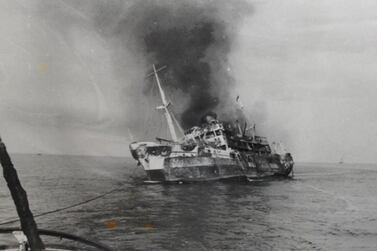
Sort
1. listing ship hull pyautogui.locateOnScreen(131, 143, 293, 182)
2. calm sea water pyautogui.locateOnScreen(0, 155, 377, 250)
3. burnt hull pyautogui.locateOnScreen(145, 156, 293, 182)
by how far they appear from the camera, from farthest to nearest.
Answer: burnt hull pyautogui.locateOnScreen(145, 156, 293, 182)
listing ship hull pyautogui.locateOnScreen(131, 143, 293, 182)
calm sea water pyautogui.locateOnScreen(0, 155, 377, 250)

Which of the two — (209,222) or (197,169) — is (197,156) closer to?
(197,169)

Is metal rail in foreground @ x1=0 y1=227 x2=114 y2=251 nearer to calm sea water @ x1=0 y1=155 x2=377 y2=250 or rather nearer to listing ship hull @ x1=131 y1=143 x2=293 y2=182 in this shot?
calm sea water @ x1=0 y1=155 x2=377 y2=250

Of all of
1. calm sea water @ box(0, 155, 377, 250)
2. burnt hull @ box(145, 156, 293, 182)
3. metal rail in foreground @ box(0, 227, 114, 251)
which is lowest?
calm sea water @ box(0, 155, 377, 250)

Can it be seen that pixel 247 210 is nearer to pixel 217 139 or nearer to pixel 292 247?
pixel 292 247

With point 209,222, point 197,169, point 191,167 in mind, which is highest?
point 191,167

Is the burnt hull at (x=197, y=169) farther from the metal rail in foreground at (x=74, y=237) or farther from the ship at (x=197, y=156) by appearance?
the metal rail in foreground at (x=74, y=237)

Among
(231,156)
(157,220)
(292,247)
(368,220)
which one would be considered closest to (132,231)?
(157,220)

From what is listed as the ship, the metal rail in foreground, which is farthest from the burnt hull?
the metal rail in foreground

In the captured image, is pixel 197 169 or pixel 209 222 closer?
pixel 209 222

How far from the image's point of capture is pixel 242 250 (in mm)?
12539

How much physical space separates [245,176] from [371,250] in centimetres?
3299

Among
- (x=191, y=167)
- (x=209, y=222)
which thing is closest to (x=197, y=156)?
(x=191, y=167)

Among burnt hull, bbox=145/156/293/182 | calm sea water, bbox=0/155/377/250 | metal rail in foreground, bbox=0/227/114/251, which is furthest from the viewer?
burnt hull, bbox=145/156/293/182

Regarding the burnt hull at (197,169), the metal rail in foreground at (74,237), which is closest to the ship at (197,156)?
the burnt hull at (197,169)
